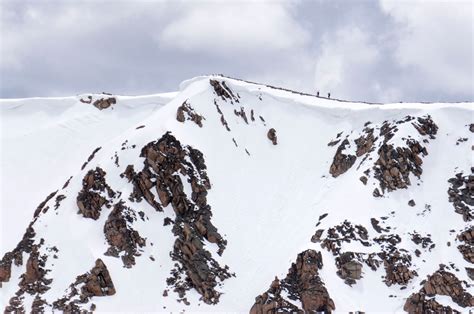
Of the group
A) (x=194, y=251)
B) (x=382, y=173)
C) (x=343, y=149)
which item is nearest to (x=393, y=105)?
(x=343, y=149)

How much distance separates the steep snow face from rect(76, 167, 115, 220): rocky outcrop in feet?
0.53

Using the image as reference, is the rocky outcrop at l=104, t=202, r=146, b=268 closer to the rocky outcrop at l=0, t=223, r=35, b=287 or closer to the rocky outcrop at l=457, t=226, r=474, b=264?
the rocky outcrop at l=0, t=223, r=35, b=287

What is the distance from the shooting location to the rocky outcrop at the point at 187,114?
65.9 metres

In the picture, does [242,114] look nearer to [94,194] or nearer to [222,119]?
[222,119]

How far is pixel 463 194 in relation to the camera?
178ft

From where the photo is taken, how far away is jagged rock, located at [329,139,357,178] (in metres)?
61.5

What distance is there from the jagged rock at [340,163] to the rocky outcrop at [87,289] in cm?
2825

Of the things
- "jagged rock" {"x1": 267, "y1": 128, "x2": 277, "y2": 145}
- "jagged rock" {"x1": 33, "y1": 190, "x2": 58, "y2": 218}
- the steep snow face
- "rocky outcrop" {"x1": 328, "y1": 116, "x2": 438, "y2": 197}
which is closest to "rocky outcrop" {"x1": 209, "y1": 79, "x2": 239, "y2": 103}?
the steep snow face

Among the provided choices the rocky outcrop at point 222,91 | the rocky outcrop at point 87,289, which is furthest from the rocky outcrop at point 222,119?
the rocky outcrop at point 87,289

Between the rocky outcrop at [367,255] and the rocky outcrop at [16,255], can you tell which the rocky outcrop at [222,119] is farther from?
the rocky outcrop at [16,255]

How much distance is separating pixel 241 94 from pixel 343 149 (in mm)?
18464

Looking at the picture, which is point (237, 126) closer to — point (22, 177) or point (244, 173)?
point (244, 173)

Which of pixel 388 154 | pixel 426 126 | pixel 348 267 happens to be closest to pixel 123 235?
pixel 348 267

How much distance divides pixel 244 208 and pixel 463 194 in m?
23.2
